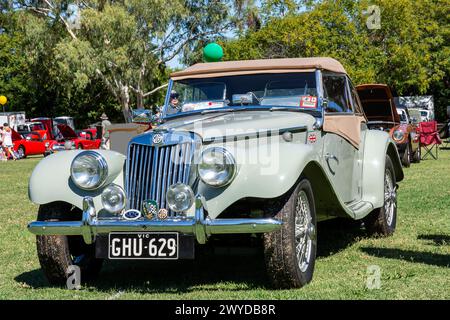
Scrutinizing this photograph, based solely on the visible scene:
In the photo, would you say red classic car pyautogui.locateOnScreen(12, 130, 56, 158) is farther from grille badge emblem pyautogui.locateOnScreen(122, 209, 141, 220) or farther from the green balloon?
grille badge emblem pyautogui.locateOnScreen(122, 209, 141, 220)

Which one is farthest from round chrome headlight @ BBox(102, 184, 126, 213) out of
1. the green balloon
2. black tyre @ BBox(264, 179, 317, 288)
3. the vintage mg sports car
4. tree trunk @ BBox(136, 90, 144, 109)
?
tree trunk @ BBox(136, 90, 144, 109)

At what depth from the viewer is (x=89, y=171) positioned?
538 centimetres

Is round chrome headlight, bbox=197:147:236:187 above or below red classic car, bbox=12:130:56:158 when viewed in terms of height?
above

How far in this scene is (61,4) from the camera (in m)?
35.4

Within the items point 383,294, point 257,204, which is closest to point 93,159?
point 257,204

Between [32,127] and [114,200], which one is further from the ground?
[114,200]

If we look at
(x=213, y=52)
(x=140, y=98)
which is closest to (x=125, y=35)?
(x=140, y=98)

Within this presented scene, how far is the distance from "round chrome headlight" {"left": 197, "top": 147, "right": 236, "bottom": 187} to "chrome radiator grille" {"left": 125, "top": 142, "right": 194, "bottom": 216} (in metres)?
0.24

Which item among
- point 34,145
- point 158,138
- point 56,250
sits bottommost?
point 34,145

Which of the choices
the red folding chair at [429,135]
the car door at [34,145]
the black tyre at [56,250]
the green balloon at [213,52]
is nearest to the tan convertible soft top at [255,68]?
the black tyre at [56,250]

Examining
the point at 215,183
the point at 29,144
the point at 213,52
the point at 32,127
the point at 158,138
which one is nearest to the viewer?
the point at 215,183

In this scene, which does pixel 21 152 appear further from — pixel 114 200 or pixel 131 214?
pixel 131 214

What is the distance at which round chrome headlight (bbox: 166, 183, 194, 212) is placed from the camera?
500 centimetres

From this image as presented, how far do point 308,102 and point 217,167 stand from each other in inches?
66.3
